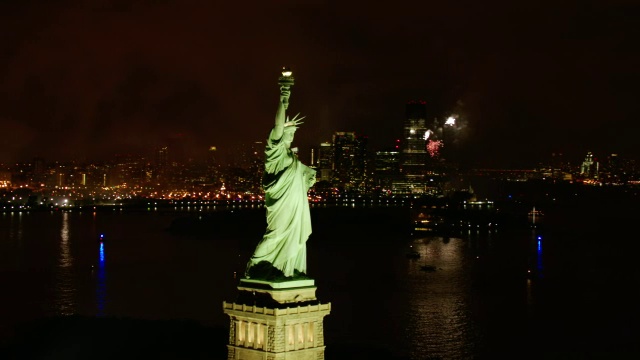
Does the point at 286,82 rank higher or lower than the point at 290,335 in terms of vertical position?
higher

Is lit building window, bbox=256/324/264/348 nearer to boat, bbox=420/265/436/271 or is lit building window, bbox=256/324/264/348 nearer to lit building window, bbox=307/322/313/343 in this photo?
lit building window, bbox=307/322/313/343

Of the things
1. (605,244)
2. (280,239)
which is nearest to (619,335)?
(280,239)

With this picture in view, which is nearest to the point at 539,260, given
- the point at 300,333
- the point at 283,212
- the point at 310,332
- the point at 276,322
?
the point at 283,212

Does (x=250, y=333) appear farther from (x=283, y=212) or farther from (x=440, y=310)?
(x=440, y=310)

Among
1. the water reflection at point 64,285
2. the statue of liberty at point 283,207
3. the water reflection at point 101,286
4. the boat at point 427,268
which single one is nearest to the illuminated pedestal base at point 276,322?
the statue of liberty at point 283,207

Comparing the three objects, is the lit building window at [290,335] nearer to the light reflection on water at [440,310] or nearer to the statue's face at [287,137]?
the statue's face at [287,137]

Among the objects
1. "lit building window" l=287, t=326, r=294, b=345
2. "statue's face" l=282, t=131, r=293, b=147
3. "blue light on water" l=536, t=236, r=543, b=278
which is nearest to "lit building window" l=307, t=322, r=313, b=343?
"lit building window" l=287, t=326, r=294, b=345

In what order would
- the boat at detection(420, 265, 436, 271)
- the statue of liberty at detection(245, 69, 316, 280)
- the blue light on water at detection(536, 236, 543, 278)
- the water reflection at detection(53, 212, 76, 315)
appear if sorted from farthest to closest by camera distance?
the blue light on water at detection(536, 236, 543, 278) → the boat at detection(420, 265, 436, 271) → the water reflection at detection(53, 212, 76, 315) → the statue of liberty at detection(245, 69, 316, 280)

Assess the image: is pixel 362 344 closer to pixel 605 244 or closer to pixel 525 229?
pixel 605 244
